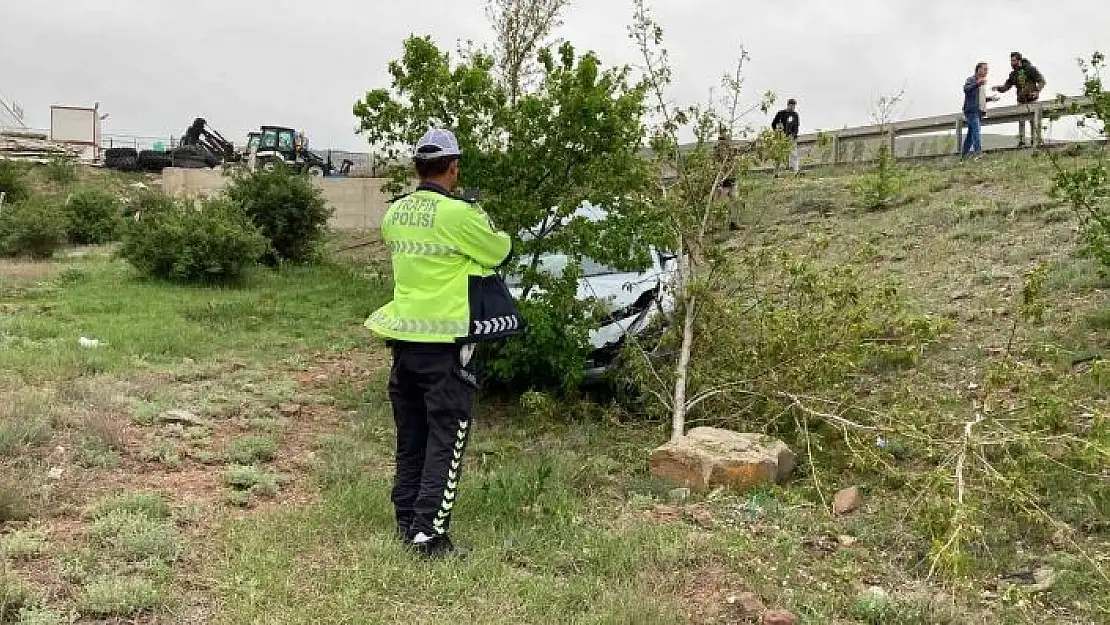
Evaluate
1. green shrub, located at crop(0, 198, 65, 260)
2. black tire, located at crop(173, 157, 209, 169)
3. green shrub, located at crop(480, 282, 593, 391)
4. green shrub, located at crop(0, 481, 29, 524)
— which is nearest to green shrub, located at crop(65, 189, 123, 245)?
green shrub, located at crop(0, 198, 65, 260)

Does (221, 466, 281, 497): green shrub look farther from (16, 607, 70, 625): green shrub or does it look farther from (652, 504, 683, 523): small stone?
(652, 504, 683, 523): small stone

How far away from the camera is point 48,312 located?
9.98 metres

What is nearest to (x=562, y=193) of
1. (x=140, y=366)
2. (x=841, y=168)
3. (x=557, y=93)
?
(x=557, y=93)

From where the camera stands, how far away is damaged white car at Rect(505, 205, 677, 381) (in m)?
6.59

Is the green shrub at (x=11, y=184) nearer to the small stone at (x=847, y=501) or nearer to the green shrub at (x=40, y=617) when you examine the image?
the green shrub at (x=40, y=617)

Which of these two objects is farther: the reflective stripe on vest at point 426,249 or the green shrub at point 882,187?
the green shrub at point 882,187

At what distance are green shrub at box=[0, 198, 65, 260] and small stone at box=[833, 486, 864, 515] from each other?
50.3 feet

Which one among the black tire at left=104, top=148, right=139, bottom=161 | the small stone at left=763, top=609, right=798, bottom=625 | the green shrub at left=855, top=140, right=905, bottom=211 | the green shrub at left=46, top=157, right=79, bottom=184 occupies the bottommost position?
the small stone at left=763, top=609, right=798, bottom=625

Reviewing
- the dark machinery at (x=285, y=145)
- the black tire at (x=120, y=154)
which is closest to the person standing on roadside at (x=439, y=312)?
the dark machinery at (x=285, y=145)

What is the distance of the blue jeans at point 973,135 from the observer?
44.4 feet

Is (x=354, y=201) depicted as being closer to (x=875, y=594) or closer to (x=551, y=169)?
(x=551, y=169)

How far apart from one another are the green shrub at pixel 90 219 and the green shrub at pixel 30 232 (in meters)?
3.44

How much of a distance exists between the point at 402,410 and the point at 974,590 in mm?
2562

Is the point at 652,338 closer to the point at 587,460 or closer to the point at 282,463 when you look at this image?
the point at 587,460
